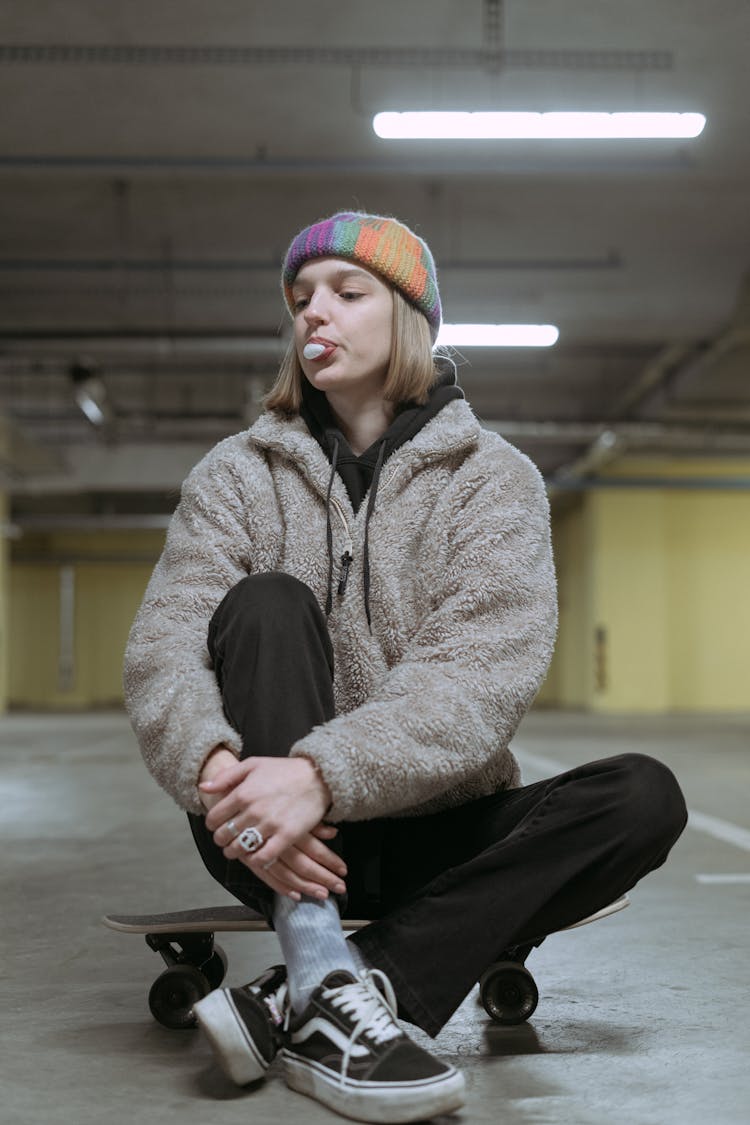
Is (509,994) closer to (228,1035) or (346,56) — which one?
(228,1035)

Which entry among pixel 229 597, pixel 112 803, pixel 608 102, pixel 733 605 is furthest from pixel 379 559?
pixel 733 605

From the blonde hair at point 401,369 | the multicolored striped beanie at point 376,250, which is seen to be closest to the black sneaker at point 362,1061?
the blonde hair at point 401,369

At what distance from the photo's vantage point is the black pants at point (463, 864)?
1349mm

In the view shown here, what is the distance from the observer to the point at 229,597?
1425mm

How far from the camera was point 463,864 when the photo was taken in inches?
54.8

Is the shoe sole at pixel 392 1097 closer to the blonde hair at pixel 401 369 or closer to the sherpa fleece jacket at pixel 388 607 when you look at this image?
the sherpa fleece jacket at pixel 388 607

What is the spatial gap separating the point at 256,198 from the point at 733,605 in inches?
404

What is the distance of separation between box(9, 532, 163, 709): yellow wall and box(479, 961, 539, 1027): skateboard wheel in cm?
1887

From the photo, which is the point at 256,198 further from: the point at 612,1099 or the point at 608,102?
the point at 612,1099

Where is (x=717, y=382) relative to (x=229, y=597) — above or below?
above

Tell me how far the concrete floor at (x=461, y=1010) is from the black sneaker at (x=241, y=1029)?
4 centimetres

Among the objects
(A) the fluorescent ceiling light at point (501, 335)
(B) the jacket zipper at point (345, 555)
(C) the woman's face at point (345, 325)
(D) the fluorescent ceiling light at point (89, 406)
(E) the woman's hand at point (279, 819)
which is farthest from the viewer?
(D) the fluorescent ceiling light at point (89, 406)

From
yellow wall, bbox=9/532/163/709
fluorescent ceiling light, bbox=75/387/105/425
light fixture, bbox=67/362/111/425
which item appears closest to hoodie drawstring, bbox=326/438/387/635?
light fixture, bbox=67/362/111/425

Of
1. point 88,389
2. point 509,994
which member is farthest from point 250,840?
point 88,389
